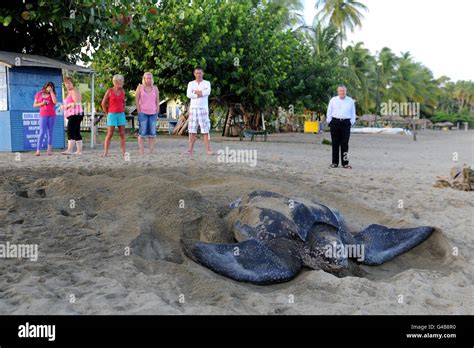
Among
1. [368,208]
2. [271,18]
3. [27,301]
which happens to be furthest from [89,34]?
[271,18]

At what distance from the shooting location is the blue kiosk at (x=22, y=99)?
32.2 ft

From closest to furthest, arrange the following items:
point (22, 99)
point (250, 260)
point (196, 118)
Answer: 1. point (250, 260)
2. point (196, 118)
3. point (22, 99)

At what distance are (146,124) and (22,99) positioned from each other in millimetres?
3088

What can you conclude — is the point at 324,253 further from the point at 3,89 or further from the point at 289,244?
the point at 3,89

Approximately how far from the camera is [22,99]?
33.1 feet

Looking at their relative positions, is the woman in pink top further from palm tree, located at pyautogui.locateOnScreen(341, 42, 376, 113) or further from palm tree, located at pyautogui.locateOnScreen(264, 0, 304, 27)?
palm tree, located at pyautogui.locateOnScreen(341, 42, 376, 113)

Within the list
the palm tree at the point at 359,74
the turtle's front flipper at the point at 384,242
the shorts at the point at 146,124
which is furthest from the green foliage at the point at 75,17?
the palm tree at the point at 359,74

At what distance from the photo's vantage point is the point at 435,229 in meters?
4.13

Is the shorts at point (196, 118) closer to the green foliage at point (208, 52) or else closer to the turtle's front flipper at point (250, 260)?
the turtle's front flipper at point (250, 260)

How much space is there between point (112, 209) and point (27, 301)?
187 centimetres

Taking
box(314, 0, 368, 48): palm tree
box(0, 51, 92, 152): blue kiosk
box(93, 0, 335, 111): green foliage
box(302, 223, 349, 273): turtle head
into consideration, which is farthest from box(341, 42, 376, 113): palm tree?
box(302, 223, 349, 273): turtle head

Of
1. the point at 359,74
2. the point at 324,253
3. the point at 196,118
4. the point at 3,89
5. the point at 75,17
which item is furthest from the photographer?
the point at 359,74

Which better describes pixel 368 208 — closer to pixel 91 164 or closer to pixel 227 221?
pixel 227 221

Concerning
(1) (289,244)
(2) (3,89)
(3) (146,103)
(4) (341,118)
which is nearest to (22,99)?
(2) (3,89)
